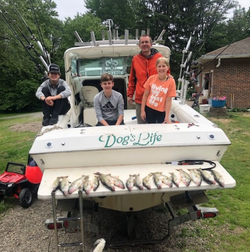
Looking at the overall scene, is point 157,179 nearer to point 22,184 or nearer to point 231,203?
point 231,203

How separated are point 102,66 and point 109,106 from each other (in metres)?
2.02

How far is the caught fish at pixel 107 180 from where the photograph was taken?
7.09 feet

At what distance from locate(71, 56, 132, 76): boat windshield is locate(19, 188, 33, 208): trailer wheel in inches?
99.9

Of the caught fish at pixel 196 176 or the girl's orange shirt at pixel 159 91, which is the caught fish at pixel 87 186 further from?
the girl's orange shirt at pixel 159 91

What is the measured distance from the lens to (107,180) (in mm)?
2240

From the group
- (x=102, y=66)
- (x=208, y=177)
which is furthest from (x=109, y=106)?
(x=102, y=66)

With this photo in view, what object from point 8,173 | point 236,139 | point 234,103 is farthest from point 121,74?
point 234,103

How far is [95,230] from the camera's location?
102 inches

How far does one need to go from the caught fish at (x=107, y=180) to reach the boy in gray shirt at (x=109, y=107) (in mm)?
1281

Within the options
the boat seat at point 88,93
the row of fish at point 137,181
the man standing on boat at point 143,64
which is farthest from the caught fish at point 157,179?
the boat seat at point 88,93

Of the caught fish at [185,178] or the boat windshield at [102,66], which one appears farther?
the boat windshield at [102,66]

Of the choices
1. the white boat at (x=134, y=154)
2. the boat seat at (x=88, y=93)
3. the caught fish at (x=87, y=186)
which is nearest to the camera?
the caught fish at (x=87, y=186)

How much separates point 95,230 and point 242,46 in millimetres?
15665

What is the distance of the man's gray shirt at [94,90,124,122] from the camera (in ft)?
11.8
